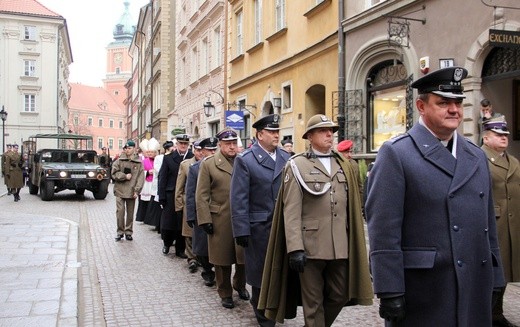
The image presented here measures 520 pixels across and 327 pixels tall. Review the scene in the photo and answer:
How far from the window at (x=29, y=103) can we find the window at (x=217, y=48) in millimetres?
35688

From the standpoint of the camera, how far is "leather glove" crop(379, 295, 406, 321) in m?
2.86

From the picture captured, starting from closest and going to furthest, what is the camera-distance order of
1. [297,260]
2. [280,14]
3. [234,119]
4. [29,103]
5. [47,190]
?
[297,260], [280,14], [234,119], [47,190], [29,103]

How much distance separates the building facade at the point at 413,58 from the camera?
384 inches

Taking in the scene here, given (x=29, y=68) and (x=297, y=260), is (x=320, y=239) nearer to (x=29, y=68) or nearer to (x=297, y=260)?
(x=297, y=260)

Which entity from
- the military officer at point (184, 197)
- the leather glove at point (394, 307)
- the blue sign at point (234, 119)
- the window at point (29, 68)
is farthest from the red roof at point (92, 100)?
the leather glove at point (394, 307)

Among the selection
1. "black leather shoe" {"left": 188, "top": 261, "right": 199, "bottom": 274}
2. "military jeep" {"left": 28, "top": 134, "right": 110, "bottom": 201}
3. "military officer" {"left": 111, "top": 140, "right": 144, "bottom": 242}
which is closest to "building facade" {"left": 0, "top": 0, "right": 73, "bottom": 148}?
"military jeep" {"left": 28, "top": 134, "right": 110, "bottom": 201}

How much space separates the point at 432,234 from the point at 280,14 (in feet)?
55.1

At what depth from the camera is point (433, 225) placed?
9.57 ft

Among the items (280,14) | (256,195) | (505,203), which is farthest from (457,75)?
(280,14)

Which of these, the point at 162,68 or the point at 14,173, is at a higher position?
the point at 162,68

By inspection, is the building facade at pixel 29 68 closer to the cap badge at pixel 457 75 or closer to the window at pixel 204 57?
the window at pixel 204 57

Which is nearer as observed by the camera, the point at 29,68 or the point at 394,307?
the point at 394,307

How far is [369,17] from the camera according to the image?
1295cm

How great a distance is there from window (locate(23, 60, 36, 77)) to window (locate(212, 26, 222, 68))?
1429 inches
